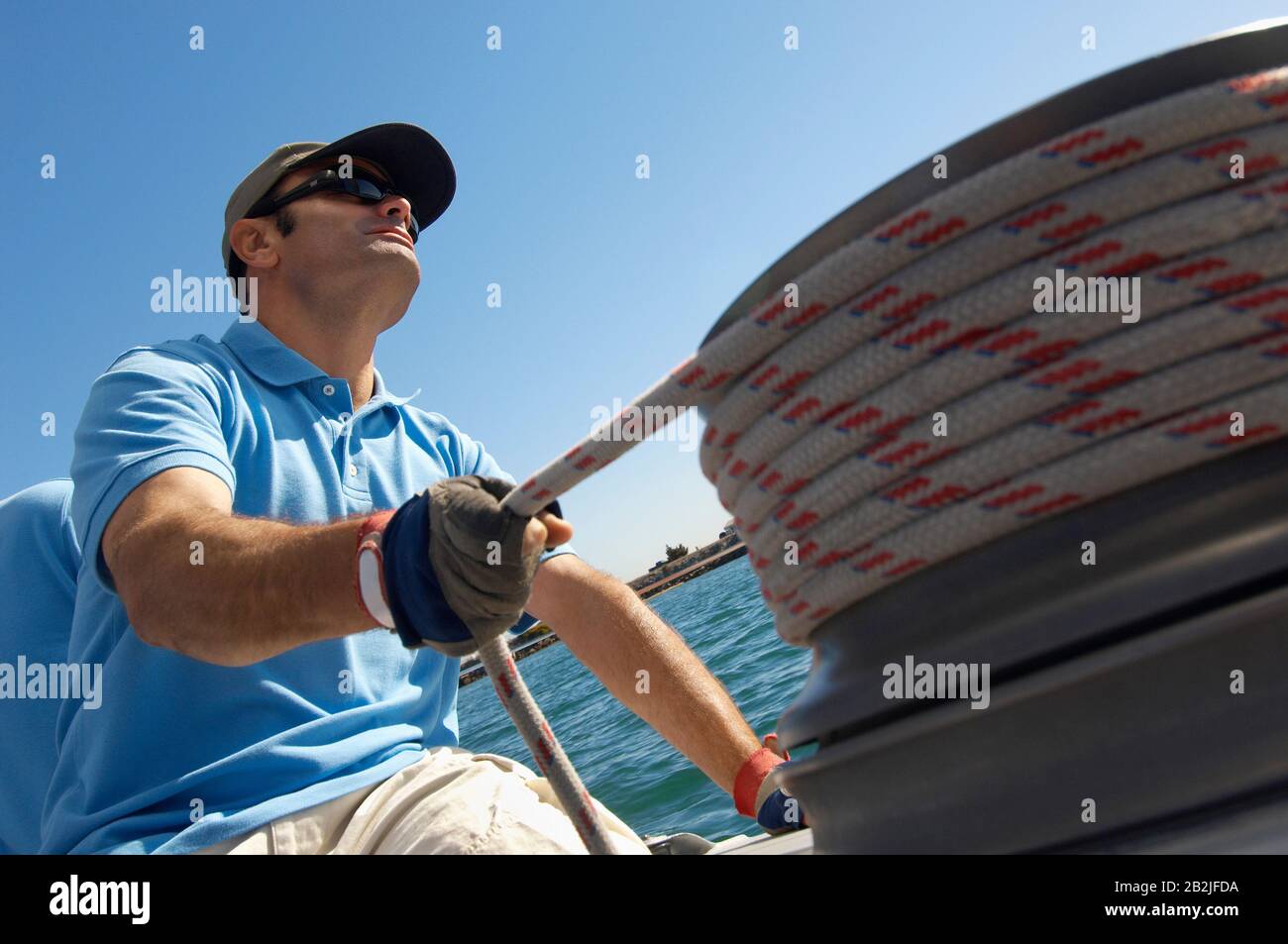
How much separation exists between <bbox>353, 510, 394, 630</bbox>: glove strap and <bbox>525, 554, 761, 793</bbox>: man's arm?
1228mm

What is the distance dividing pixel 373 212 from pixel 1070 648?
255 cm

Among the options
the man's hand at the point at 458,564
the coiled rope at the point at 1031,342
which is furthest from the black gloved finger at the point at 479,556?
the coiled rope at the point at 1031,342

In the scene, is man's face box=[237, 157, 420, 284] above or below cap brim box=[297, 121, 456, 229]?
below

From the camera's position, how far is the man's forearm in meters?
1.42

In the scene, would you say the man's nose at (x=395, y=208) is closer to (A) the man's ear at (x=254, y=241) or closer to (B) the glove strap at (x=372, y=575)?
(A) the man's ear at (x=254, y=241)

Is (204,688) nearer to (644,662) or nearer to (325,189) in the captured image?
(644,662)

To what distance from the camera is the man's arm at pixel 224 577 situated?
1.42 meters

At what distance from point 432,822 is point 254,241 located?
1885mm

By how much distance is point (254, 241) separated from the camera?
2.81m

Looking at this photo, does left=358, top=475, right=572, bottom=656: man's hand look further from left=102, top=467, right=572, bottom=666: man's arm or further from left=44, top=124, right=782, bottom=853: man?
left=102, top=467, right=572, bottom=666: man's arm

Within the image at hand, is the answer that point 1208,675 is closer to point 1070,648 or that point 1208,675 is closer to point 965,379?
point 1070,648

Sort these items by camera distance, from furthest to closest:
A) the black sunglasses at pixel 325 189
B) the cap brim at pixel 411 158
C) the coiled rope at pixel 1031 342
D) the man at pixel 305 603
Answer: the cap brim at pixel 411 158
the black sunglasses at pixel 325 189
the man at pixel 305 603
the coiled rope at pixel 1031 342

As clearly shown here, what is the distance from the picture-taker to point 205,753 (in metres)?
1.80

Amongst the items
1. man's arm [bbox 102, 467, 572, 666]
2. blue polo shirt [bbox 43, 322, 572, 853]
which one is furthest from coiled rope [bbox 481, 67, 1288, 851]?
blue polo shirt [bbox 43, 322, 572, 853]
